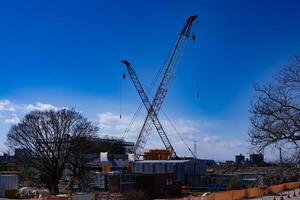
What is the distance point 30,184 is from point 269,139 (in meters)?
63.9

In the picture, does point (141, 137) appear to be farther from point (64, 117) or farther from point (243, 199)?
point (243, 199)

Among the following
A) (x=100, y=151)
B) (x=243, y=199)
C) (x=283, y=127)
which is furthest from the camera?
(x=100, y=151)

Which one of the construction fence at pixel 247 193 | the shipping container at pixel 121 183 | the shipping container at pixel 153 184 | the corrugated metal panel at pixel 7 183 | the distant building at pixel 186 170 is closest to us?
the construction fence at pixel 247 193

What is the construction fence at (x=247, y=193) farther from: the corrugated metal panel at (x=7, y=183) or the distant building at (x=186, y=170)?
the corrugated metal panel at (x=7, y=183)

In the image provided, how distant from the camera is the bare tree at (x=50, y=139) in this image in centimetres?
7256

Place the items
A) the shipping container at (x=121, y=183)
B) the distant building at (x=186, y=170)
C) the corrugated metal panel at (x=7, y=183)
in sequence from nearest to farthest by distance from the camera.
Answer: the shipping container at (x=121, y=183) < the corrugated metal panel at (x=7, y=183) < the distant building at (x=186, y=170)

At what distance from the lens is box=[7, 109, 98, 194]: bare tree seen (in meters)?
72.6

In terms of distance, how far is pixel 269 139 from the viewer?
1995 centimetres

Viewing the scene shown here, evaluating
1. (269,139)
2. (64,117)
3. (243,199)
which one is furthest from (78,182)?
(269,139)

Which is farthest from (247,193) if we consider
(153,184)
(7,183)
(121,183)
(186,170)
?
(186,170)

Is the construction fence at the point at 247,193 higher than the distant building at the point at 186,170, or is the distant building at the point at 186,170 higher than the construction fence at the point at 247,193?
the distant building at the point at 186,170

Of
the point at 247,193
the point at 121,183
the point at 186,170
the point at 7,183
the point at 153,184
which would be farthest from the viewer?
the point at 186,170

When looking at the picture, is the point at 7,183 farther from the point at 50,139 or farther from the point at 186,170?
the point at 186,170

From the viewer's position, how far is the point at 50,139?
7438 cm
